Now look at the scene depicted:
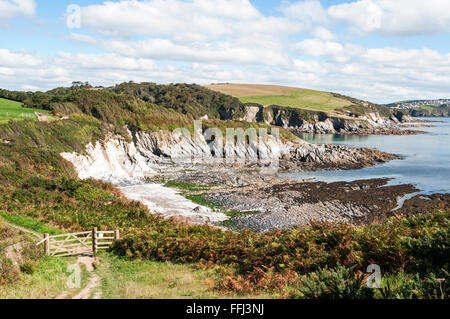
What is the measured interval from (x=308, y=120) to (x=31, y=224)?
131782 millimetres

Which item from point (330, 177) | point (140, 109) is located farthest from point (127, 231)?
point (140, 109)

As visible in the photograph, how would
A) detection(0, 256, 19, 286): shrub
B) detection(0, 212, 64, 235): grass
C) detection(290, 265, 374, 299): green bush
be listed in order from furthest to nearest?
detection(0, 212, 64, 235): grass, detection(0, 256, 19, 286): shrub, detection(290, 265, 374, 299): green bush

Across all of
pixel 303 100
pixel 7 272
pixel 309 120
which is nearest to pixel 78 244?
pixel 7 272

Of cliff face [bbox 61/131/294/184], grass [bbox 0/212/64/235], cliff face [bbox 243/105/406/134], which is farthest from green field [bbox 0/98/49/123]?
cliff face [bbox 243/105/406/134]

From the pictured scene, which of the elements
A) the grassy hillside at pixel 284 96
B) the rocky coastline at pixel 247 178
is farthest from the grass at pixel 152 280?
the grassy hillside at pixel 284 96

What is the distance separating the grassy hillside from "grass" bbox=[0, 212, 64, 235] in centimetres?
13507

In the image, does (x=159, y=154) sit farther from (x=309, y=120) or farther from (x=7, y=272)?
(x=309, y=120)

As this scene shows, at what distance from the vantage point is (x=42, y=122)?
43438 mm

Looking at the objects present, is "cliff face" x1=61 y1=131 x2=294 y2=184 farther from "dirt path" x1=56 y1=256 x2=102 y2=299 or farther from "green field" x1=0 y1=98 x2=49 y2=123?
"dirt path" x1=56 y1=256 x2=102 y2=299

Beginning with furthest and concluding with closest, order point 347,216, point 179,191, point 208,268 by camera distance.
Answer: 1. point 179,191
2. point 347,216
3. point 208,268

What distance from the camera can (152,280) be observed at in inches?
500

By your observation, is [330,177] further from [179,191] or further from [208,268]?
[208,268]

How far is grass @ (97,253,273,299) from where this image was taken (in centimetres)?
1066
